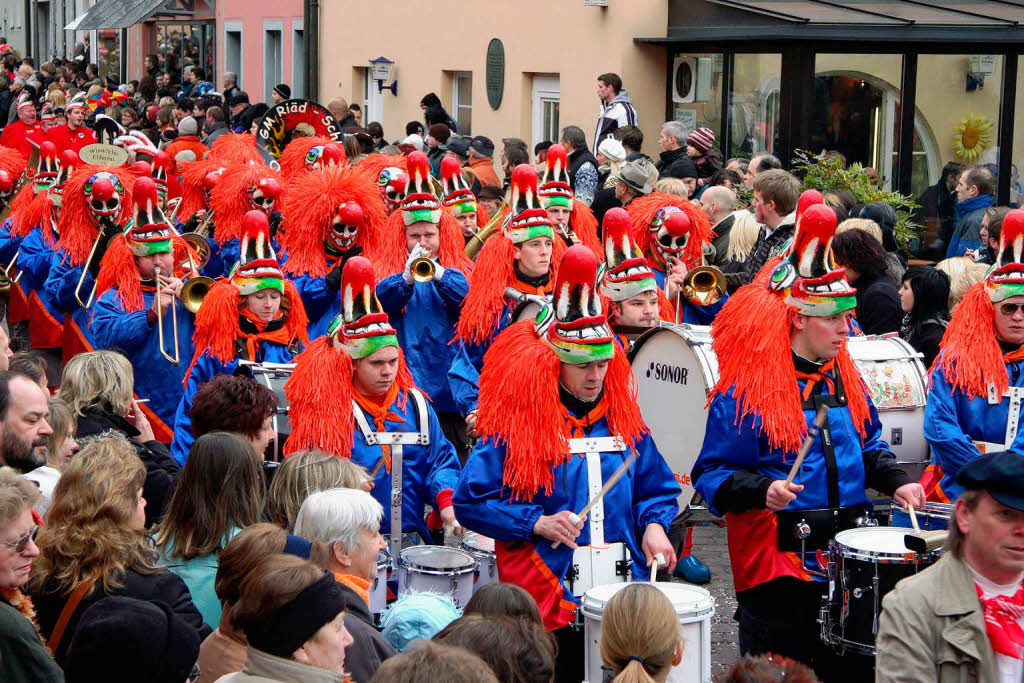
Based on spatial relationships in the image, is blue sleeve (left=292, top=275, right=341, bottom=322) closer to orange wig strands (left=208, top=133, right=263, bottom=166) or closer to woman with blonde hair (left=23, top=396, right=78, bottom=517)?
woman with blonde hair (left=23, top=396, right=78, bottom=517)

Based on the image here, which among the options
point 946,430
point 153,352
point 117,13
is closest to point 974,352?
point 946,430

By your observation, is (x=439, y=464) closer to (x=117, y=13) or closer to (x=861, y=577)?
(x=861, y=577)

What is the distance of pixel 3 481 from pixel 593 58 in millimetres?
14620

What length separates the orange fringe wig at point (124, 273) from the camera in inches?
347

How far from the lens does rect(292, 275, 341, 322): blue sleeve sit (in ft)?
29.8

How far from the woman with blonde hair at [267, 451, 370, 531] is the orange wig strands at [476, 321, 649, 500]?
526mm

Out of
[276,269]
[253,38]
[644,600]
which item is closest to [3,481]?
[644,600]

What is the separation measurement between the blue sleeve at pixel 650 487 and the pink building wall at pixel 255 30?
22947 mm

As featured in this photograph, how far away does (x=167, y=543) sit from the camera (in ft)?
15.8

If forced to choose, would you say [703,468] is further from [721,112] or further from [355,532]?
[721,112]

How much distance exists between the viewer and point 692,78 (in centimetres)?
1722

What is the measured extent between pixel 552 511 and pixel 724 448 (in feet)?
2.31

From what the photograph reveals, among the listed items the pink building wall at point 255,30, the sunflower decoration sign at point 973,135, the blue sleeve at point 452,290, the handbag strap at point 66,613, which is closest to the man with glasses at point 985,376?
the blue sleeve at point 452,290

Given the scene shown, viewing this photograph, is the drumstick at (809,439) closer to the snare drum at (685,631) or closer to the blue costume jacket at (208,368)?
the snare drum at (685,631)
